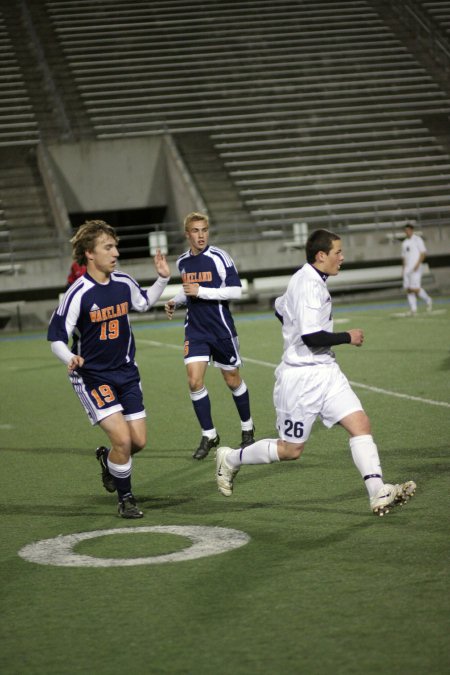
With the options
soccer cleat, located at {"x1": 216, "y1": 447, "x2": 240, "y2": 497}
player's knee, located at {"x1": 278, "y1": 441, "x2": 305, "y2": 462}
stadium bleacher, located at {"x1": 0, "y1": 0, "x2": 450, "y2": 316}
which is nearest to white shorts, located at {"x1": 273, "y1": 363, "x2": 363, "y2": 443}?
player's knee, located at {"x1": 278, "y1": 441, "x2": 305, "y2": 462}

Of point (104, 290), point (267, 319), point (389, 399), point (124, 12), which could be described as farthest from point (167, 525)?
point (124, 12)

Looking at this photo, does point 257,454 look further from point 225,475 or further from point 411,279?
point 411,279

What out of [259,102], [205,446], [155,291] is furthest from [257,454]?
[259,102]

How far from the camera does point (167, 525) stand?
657cm

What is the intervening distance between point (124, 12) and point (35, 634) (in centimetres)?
3550

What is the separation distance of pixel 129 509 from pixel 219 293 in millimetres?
2853

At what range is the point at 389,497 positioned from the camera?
20.7 ft

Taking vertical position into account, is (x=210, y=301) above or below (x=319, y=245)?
below

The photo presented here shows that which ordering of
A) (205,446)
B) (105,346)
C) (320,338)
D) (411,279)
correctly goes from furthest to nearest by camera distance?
(411,279)
(205,446)
(105,346)
(320,338)

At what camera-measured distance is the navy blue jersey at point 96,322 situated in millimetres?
6824

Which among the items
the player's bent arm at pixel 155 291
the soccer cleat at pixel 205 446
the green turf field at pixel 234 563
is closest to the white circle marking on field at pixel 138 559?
the green turf field at pixel 234 563

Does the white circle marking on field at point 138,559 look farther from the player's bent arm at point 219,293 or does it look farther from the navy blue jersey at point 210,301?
the navy blue jersey at point 210,301

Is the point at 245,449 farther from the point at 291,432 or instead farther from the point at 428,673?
the point at 428,673

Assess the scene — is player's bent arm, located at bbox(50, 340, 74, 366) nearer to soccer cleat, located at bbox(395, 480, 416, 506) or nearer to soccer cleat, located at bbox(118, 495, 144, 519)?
soccer cleat, located at bbox(118, 495, 144, 519)
